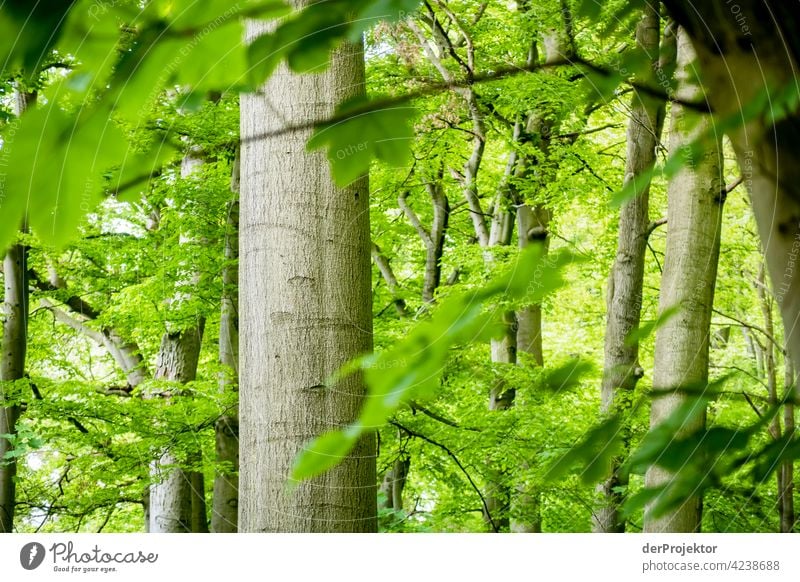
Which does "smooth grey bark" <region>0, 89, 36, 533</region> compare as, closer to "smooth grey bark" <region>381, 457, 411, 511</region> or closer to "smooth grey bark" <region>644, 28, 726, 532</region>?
"smooth grey bark" <region>381, 457, 411, 511</region>

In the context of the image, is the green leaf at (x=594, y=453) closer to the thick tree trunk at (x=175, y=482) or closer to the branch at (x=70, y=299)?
the thick tree trunk at (x=175, y=482)

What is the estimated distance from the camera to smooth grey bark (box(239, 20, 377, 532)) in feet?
5.82

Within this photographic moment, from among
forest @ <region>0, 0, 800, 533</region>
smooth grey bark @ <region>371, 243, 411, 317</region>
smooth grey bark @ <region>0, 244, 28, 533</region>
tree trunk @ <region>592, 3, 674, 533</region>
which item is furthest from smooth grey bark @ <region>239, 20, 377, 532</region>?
smooth grey bark @ <region>371, 243, 411, 317</region>

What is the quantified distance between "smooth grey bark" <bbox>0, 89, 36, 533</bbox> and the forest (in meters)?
0.02

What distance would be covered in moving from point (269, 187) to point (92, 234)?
15.0 ft

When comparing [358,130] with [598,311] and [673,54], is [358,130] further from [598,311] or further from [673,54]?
[598,311]

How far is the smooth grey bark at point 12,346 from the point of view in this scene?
185 inches

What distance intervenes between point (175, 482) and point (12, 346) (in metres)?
1.39

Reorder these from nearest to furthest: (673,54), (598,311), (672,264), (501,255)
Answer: (673,54)
(672,264)
(501,255)
(598,311)

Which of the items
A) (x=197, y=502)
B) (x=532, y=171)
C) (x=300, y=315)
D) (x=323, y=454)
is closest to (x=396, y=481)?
(x=197, y=502)

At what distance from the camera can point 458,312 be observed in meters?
0.28

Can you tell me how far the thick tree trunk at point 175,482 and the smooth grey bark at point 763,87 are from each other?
17.1 ft
